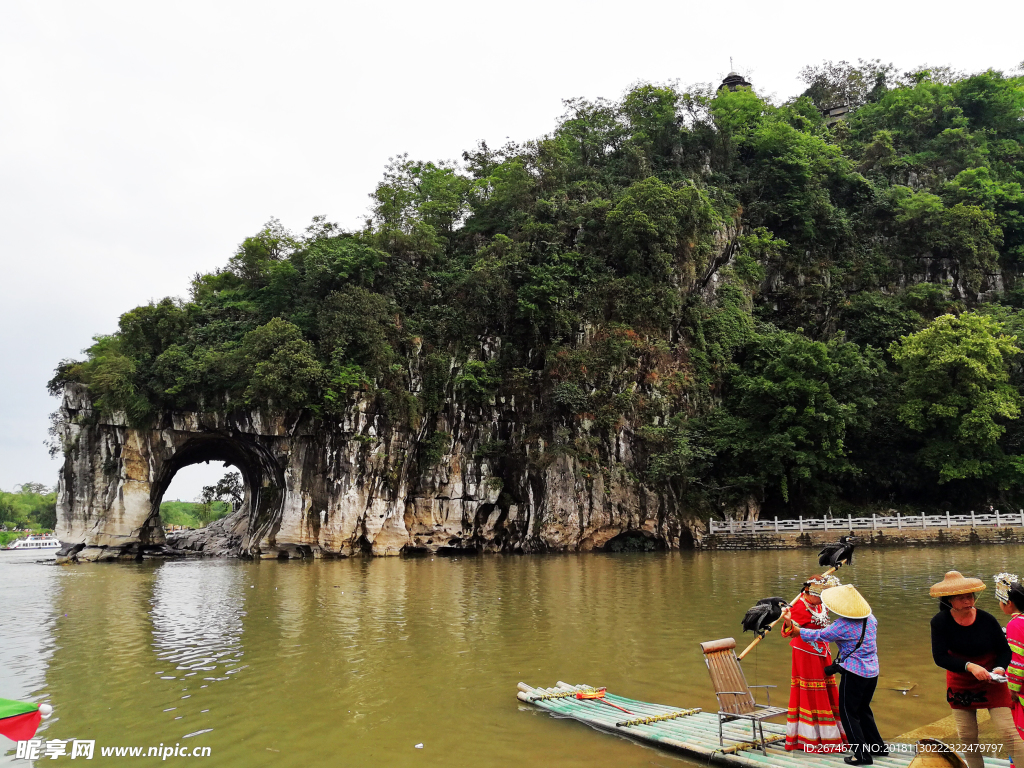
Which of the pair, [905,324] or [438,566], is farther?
[905,324]

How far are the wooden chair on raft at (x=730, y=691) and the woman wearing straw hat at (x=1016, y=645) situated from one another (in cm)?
144

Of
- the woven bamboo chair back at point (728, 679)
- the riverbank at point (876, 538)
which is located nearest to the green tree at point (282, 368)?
the riverbank at point (876, 538)

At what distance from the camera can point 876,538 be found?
2350 centimetres

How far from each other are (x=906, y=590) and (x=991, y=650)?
32.3ft

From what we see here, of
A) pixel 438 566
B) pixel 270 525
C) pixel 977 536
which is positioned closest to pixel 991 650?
pixel 438 566

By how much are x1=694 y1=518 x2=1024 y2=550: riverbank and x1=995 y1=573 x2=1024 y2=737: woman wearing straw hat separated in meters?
21.2

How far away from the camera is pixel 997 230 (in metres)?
30.8

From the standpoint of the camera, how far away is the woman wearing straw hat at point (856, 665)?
4223 millimetres

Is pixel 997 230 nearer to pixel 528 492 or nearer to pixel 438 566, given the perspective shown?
pixel 528 492

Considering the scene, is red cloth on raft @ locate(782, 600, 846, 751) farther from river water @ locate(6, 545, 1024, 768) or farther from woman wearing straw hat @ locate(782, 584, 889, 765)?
river water @ locate(6, 545, 1024, 768)

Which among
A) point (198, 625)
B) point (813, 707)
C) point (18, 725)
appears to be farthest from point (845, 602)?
point (198, 625)

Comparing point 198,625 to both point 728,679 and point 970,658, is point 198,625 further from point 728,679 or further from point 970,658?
point 970,658

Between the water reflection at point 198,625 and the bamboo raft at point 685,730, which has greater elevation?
the bamboo raft at point 685,730

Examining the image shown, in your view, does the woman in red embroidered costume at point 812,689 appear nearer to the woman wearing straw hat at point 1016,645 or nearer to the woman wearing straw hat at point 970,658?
the woman wearing straw hat at point 970,658
